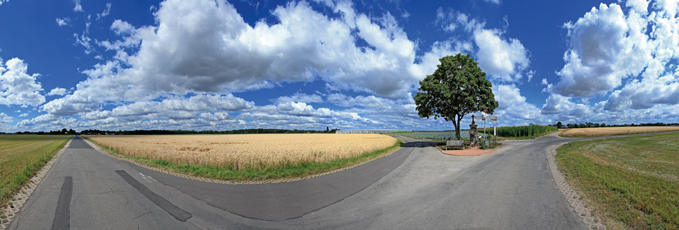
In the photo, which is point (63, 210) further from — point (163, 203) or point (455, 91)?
point (455, 91)

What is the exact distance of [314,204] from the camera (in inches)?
253

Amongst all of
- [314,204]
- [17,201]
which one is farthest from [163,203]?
[17,201]

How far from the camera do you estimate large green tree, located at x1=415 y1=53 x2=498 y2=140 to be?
78.9 feet

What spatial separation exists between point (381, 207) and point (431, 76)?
76.4ft

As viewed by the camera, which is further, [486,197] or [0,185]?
[0,185]

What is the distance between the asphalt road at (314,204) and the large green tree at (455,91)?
50.6 ft

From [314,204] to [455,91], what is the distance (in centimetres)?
2175

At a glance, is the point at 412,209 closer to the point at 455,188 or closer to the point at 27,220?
the point at 455,188

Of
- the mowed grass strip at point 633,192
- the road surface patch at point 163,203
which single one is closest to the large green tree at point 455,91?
the mowed grass strip at point 633,192

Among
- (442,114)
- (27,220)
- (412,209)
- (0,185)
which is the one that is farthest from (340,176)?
(442,114)

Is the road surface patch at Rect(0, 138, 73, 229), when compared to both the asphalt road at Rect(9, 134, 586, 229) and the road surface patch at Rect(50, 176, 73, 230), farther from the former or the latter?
the road surface patch at Rect(50, 176, 73, 230)

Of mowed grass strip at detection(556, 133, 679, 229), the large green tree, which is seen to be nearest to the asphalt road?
mowed grass strip at detection(556, 133, 679, 229)

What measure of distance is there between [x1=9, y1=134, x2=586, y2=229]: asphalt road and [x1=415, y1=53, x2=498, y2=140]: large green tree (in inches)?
608

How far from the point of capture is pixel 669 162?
1066 centimetres
